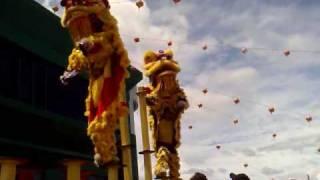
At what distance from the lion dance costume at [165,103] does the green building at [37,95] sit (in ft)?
14.1

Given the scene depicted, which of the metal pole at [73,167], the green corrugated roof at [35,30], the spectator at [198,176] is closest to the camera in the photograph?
the spectator at [198,176]

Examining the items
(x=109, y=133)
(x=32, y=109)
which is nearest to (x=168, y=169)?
(x=109, y=133)

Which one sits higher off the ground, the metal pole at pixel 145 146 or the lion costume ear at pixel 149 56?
the lion costume ear at pixel 149 56

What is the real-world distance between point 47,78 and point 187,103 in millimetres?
7729

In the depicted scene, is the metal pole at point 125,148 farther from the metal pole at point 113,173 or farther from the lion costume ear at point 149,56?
the lion costume ear at point 149,56

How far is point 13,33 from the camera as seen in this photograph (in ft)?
47.4

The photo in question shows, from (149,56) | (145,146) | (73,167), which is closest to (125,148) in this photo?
(145,146)

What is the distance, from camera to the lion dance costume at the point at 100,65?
6.52 m

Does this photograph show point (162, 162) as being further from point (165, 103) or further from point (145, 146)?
point (145, 146)

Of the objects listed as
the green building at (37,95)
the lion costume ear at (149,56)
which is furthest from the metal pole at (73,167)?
the green building at (37,95)

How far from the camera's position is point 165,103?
9320 millimetres

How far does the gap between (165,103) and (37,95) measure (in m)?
7.24

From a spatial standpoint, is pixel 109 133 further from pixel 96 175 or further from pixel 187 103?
pixel 96 175

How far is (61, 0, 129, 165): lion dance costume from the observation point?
21.4 ft
